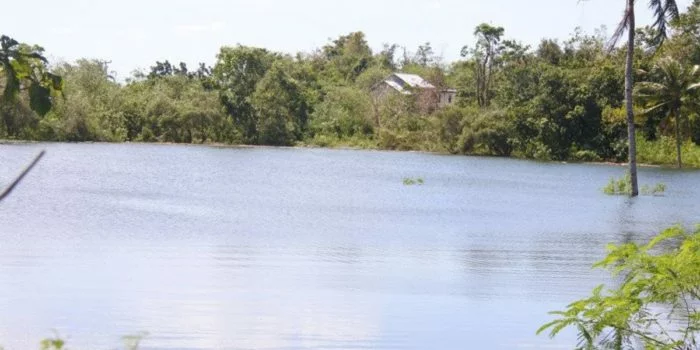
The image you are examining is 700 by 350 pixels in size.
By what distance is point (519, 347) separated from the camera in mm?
10266

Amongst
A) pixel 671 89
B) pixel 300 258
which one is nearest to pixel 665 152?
pixel 671 89

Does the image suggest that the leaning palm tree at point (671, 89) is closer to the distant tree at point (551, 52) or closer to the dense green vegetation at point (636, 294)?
the distant tree at point (551, 52)

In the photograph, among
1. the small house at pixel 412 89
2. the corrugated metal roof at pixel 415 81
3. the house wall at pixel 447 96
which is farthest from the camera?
the house wall at pixel 447 96

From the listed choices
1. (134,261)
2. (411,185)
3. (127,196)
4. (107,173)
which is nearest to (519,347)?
(134,261)

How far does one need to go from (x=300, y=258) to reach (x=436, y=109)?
2311 inches

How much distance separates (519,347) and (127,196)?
65.9 feet

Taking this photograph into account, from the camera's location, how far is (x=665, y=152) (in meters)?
59.2

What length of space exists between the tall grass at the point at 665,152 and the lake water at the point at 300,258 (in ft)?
68.9

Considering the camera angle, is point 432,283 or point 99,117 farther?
point 99,117

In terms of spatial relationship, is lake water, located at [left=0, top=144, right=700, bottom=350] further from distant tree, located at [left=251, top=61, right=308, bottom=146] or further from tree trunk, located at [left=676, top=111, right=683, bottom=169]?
distant tree, located at [left=251, top=61, right=308, bottom=146]

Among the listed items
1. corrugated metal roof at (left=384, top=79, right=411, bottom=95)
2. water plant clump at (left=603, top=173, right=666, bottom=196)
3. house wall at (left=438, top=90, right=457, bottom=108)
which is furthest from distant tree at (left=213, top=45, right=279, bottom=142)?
water plant clump at (left=603, top=173, right=666, bottom=196)

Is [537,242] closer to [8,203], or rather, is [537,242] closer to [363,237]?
[363,237]

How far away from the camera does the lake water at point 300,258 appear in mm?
10609

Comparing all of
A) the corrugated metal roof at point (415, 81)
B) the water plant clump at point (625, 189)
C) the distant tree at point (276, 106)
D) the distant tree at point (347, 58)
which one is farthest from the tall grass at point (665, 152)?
the distant tree at point (347, 58)
